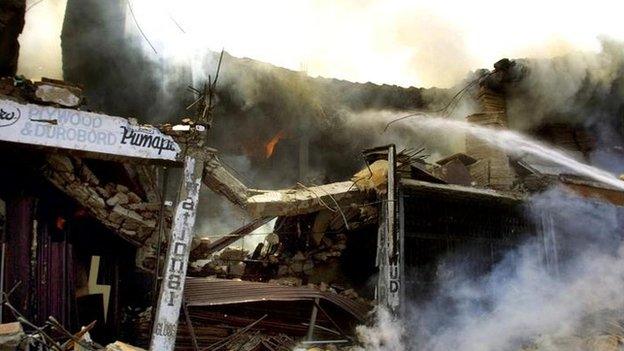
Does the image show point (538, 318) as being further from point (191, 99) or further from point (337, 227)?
point (191, 99)

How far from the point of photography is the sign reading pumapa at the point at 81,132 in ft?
25.3

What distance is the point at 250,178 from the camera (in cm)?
1648

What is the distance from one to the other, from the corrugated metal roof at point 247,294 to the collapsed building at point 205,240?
0.03 meters

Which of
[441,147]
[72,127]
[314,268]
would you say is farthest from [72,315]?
[441,147]

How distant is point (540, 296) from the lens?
11.7 meters

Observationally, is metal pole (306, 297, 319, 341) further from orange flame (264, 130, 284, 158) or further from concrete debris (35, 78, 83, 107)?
orange flame (264, 130, 284, 158)

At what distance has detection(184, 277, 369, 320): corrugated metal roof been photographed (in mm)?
8609

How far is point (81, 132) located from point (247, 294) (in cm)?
439

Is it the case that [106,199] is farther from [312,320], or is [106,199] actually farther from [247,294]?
[312,320]

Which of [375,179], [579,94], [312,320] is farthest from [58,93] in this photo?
[579,94]

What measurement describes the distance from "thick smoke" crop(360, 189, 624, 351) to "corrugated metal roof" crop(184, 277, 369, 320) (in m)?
0.85

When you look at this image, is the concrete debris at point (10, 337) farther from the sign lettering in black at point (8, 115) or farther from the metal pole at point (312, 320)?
the metal pole at point (312, 320)

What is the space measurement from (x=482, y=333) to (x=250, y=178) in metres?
9.48

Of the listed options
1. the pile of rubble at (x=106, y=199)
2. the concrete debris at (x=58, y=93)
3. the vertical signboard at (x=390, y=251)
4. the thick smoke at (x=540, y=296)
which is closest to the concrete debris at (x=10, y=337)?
the pile of rubble at (x=106, y=199)
